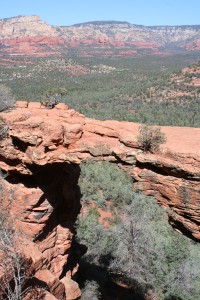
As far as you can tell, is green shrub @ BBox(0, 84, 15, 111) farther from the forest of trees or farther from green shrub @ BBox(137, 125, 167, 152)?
the forest of trees

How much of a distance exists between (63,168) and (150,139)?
3850 millimetres

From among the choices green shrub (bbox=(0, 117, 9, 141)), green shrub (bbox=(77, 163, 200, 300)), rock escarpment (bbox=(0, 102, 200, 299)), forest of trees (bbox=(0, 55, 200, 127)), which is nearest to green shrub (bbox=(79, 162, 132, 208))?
green shrub (bbox=(77, 163, 200, 300))

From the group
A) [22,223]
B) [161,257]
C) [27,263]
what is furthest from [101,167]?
[27,263]

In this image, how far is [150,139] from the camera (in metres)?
9.66

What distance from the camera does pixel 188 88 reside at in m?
57.4

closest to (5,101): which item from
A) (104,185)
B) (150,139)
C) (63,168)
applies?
(63,168)

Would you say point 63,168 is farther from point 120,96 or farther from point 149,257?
point 120,96

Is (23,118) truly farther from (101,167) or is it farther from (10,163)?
(101,167)

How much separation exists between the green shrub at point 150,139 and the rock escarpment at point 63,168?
186 millimetres

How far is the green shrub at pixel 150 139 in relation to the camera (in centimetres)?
965

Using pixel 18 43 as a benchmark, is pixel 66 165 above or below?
below

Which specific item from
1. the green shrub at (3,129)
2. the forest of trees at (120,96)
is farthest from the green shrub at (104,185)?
the green shrub at (3,129)

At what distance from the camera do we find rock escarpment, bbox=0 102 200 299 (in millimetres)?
9211

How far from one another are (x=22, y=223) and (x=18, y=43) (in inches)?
7537
